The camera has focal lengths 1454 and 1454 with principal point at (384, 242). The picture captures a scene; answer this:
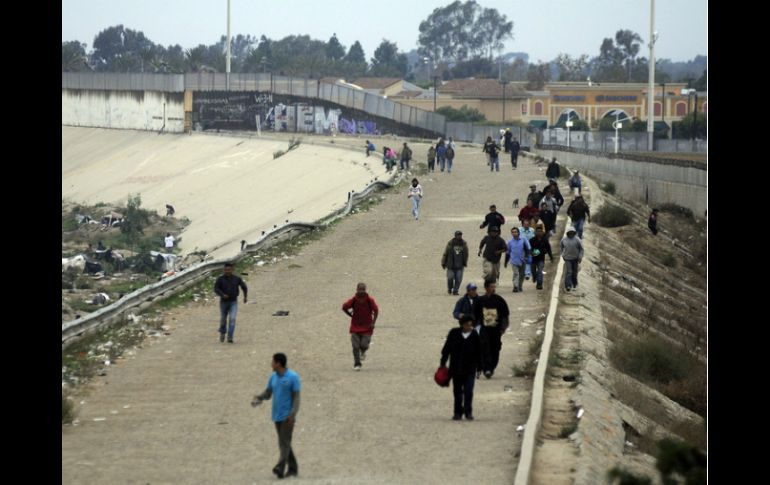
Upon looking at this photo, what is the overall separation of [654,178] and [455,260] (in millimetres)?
28942

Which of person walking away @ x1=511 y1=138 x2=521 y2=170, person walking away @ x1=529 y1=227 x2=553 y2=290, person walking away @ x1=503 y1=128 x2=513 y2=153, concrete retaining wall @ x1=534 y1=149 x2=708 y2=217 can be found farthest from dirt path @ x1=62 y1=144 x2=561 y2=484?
person walking away @ x1=503 y1=128 x2=513 y2=153

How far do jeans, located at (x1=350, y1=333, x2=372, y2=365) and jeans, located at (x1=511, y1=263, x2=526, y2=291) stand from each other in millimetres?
6645

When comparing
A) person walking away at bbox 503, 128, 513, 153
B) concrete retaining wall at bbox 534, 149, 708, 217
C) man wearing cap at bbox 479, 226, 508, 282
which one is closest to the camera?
man wearing cap at bbox 479, 226, 508, 282

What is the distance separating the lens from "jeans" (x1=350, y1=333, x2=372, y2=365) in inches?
742

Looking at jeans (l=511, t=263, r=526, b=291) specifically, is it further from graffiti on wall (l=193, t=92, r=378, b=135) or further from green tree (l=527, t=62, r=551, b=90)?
green tree (l=527, t=62, r=551, b=90)

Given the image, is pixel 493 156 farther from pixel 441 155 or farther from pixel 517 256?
pixel 517 256

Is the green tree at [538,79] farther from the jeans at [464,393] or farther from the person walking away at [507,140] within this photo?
the jeans at [464,393]

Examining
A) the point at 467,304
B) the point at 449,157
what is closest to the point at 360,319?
the point at 467,304

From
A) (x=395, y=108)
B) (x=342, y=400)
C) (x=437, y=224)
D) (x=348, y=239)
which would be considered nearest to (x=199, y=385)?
(x=342, y=400)

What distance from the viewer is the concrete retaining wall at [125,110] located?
299 feet

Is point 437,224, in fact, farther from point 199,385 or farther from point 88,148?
point 88,148

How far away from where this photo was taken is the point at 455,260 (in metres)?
24.7
